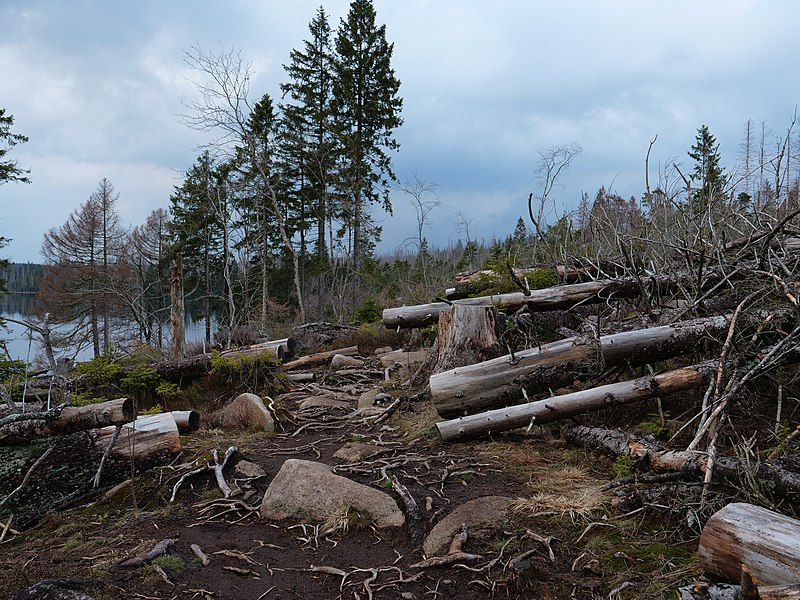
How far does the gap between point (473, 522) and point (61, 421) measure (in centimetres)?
392

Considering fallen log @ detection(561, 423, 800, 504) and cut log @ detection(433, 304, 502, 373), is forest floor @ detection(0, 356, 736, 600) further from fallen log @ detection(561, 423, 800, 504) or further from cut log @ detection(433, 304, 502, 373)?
cut log @ detection(433, 304, 502, 373)

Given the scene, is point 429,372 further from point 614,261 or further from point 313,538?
point 313,538

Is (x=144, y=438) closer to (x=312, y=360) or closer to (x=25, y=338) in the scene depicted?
(x=25, y=338)

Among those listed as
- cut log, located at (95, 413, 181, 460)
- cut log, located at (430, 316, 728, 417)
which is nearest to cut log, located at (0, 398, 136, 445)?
cut log, located at (95, 413, 181, 460)

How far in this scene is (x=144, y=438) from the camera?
4.93 metres

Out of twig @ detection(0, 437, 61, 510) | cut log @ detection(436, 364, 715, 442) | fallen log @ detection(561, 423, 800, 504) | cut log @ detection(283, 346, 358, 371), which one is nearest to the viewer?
fallen log @ detection(561, 423, 800, 504)

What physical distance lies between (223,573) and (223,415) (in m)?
4.02

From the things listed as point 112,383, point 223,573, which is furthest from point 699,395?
point 112,383

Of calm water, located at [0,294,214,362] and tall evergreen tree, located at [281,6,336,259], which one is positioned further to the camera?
tall evergreen tree, located at [281,6,336,259]

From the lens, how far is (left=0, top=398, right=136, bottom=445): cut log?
15.0 feet

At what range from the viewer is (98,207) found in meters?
26.6

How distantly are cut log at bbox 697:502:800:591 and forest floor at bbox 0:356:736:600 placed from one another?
0.72 ft

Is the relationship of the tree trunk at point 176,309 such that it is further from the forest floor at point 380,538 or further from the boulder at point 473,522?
the boulder at point 473,522

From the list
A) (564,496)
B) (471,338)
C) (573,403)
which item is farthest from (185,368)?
(564,496)
